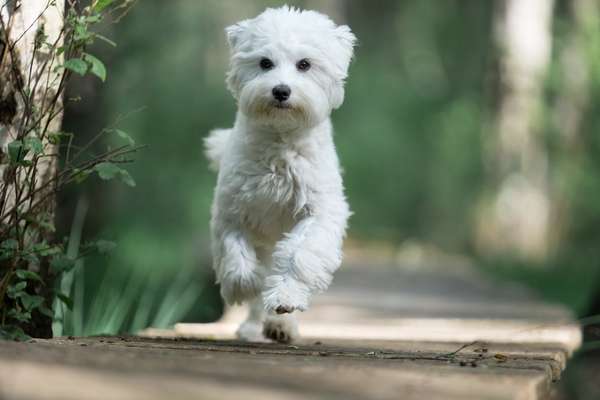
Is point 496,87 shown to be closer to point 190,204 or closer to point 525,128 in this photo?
point 525,128

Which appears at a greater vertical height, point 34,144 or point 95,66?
point 95,66

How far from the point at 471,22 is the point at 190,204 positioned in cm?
2192

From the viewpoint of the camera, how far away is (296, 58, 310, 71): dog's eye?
4844 mm

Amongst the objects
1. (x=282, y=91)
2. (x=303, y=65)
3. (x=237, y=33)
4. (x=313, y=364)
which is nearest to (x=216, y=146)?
(x=237, y=33)

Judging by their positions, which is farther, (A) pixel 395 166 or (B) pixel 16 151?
(A) pixel 395 166

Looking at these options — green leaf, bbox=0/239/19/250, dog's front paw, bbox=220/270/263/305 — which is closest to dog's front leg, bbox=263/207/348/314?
dog's front paw, bbox=220/270/263/305

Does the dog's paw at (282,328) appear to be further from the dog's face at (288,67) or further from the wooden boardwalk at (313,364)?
the dog's face at (288,67)

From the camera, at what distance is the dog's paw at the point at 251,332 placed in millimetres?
5219

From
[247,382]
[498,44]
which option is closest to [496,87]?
[498,44]

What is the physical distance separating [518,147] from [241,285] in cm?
1240

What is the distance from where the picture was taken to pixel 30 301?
3.96m

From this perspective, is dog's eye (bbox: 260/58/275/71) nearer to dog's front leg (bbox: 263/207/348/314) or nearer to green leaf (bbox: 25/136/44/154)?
dog's front leg (bbox: 263/207/348/314)

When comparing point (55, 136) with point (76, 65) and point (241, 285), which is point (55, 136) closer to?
point (76, 65)

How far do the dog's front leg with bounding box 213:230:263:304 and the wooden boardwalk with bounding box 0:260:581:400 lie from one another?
35 cm
